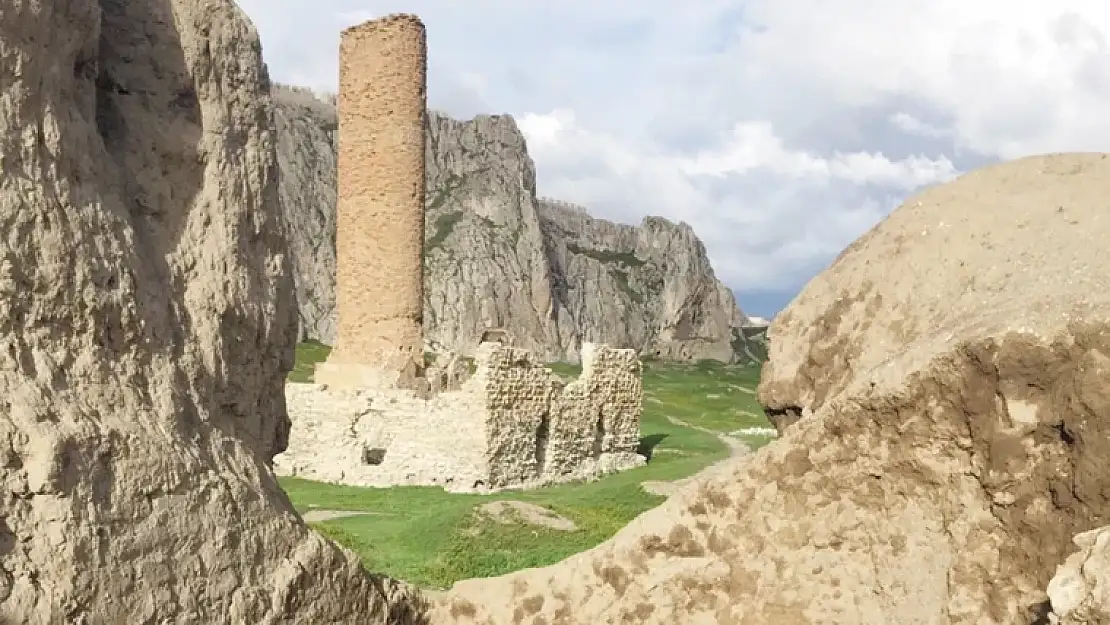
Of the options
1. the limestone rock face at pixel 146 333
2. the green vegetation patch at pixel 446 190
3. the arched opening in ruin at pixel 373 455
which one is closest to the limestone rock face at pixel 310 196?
the green vegetation patch at pixel 446 190

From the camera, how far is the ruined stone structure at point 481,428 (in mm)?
19781

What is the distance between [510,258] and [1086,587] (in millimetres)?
93549

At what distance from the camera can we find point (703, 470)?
20406 mm

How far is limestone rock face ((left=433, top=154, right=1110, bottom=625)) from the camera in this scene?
4.05m

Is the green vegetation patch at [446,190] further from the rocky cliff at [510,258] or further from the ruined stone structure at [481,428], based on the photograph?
the ruined stone structure at [481,428]

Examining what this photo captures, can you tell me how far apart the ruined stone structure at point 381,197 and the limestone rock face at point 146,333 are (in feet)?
60.8

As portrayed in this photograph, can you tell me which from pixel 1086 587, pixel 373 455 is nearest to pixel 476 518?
pixel 373 455

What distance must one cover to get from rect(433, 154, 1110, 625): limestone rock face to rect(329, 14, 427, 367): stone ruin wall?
18.4 m

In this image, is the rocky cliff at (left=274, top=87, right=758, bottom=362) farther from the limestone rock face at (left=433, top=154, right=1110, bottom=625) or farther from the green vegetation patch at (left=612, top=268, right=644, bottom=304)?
the limestone rock face at (left=433, top=154, right=1110, bottom=625)

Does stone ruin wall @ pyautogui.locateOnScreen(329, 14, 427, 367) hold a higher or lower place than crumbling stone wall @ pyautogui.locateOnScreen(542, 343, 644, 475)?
higher

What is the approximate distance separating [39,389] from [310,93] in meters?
100

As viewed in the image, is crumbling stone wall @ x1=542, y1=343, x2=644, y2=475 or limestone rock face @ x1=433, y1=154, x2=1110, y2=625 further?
crumbling stone wall @ x1=542, y1=343, x2=644, y2=475

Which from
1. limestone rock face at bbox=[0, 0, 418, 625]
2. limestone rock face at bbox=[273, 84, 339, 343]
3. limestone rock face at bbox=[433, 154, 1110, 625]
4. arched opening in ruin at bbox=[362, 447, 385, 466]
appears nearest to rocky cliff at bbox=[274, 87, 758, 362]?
limestone rock face at bbox=[273, 84, 339, 343]

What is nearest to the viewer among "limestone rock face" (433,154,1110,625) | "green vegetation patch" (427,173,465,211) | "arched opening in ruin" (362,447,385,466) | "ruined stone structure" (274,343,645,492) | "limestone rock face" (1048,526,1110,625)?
"limestone rock face" (1048,526,1110,625)
